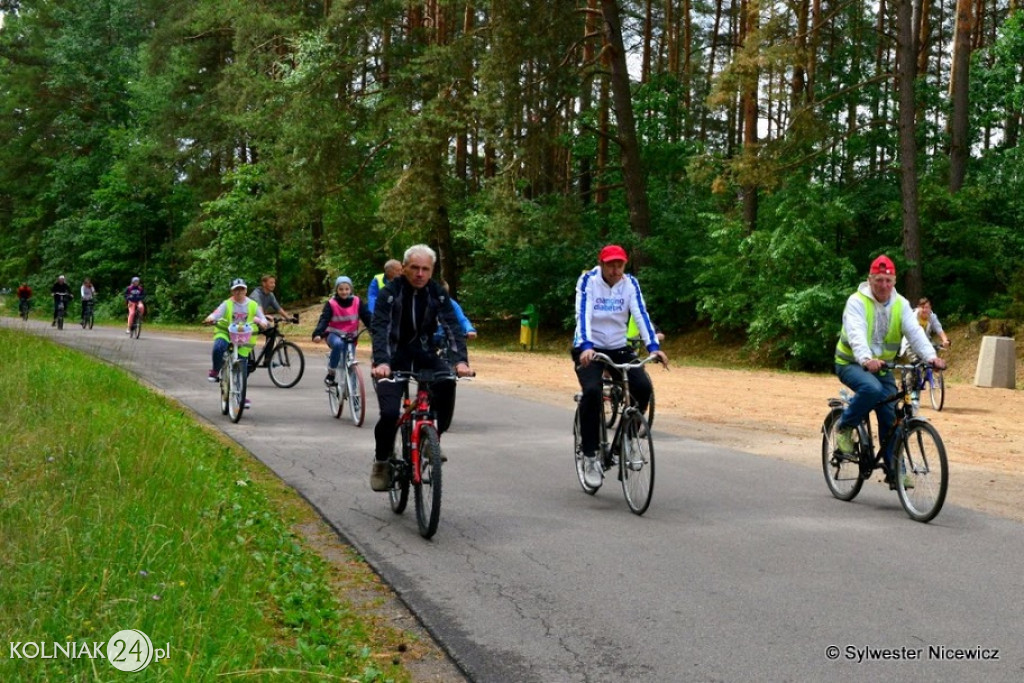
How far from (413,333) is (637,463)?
6.40ft

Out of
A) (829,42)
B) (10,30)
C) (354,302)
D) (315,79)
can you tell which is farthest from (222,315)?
(10,30)

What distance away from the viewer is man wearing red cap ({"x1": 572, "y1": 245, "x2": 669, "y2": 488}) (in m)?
8.70

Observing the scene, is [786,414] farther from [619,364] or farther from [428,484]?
[428,484]

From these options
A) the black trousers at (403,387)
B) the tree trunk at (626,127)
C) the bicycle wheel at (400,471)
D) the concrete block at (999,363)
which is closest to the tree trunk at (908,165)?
the concrete block at (999,363)

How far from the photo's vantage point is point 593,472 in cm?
901

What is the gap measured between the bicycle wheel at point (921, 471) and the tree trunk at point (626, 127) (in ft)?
79.7

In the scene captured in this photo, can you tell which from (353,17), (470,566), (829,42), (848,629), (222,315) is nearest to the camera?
(848,629)

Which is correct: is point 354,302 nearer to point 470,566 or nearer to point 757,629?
point 470,566

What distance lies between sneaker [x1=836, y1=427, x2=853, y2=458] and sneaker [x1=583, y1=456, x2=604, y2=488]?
1875mm

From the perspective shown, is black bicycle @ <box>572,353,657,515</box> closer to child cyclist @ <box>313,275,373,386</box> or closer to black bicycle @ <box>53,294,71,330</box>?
child cyclist @ <box>313,275,373,386</box>

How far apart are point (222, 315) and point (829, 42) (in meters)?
33.6

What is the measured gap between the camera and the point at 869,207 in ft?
95.2

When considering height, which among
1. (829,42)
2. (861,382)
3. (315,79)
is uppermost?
(829,42)

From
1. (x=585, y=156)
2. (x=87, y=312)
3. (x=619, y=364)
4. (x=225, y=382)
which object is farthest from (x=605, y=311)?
(x=87, y=312)
